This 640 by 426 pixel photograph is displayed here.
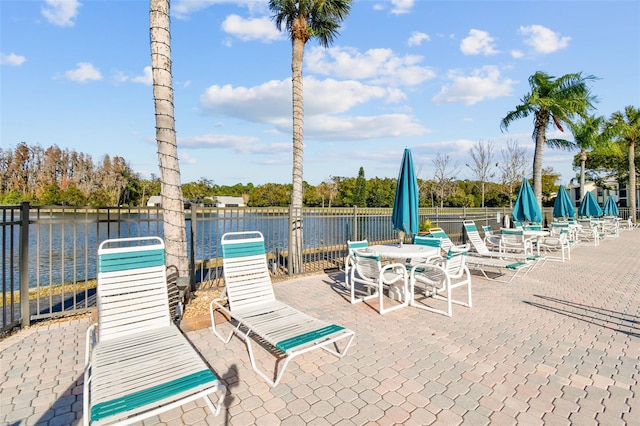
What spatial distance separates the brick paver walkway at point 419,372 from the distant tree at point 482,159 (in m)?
27.0

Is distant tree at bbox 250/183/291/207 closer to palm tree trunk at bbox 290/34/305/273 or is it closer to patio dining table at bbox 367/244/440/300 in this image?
palm tree trunk at bbox 290/34/305/273

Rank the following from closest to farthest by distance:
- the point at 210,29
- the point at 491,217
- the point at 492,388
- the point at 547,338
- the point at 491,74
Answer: the point at 492,388 → the point at 547,338 → the point at 210,29 → the point at 491,74 → the point at 491,217

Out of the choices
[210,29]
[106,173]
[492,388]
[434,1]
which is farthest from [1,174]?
[492,388]

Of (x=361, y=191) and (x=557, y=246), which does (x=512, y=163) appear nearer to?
(x=557, y=246)

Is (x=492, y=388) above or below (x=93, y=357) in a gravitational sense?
below

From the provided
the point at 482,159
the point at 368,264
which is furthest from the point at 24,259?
the point at 482,159

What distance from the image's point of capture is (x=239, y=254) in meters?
4.19

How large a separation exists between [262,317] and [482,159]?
3110 centimetres

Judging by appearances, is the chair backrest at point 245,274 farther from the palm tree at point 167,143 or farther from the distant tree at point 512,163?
the distant tree at point 512,163

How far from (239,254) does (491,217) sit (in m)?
15.1

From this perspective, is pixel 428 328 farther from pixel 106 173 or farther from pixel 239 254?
pixel 106 173

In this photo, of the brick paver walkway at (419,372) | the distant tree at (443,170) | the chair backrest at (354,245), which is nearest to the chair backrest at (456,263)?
the brick paver walkway at (419,372)

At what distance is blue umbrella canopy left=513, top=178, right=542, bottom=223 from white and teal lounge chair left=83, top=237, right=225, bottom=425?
11766 mm

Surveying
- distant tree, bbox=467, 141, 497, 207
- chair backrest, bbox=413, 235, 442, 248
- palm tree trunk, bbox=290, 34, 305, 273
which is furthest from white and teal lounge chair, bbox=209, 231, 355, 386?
distant tree, bbox=467, 141, 497, 207
